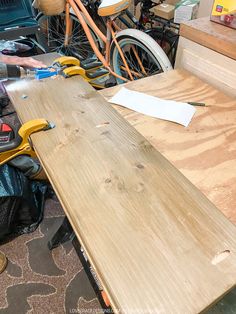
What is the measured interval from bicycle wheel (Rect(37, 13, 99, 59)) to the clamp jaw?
1.61 meters

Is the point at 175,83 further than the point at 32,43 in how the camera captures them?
No

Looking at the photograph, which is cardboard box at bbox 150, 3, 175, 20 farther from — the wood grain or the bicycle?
the wood grain

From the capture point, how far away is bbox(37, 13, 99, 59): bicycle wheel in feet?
6.90

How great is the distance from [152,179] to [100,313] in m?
0.70

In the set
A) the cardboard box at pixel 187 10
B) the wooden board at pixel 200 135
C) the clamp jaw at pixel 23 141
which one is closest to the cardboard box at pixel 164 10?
the cardboard box at pixel 187 10

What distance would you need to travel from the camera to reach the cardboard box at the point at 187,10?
1.55 meters

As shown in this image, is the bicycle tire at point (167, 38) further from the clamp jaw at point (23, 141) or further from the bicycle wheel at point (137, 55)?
the clamp jaw at point (23, 141)

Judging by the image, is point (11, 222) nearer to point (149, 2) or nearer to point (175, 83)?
point (175, 83)

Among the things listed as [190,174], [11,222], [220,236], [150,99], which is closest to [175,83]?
[150,99]

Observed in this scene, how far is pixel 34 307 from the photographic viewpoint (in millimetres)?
932

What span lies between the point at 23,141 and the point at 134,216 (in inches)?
14.4

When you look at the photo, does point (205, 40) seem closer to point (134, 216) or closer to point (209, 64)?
point (209, 64)

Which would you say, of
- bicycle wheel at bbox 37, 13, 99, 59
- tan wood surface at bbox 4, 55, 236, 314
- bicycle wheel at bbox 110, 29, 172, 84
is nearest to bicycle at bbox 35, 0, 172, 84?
bicycle wheel at bbox 110, 29, 172, 84

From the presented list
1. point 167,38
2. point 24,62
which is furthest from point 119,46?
point 24,62
